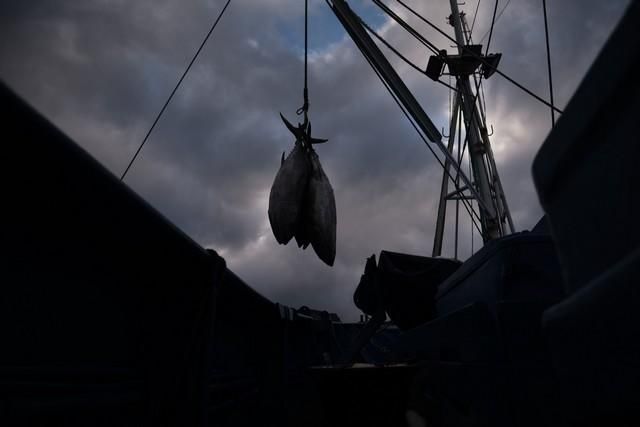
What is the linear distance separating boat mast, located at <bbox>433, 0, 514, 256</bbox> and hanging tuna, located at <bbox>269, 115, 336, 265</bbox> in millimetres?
8204

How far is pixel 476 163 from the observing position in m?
12.8

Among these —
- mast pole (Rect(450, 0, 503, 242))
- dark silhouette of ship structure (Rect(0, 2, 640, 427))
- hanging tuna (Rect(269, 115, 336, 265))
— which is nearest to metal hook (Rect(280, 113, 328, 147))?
hanging tuna (Rect(269, 115, 336, 265))

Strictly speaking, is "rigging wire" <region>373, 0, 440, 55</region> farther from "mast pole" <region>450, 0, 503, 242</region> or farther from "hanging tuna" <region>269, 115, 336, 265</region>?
"hanging tuna" <region>269, 115, 336, 265</region>

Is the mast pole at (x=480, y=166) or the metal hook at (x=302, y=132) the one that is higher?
the mast pole at (x=480, y=166)

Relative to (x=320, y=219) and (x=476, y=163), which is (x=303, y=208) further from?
(x=476, y=163)

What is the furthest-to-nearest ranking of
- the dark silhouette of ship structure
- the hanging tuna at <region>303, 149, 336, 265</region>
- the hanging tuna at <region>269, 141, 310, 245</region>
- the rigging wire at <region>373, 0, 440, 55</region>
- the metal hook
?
the rigging wire at <region>373, 0, 440, 55</region> < the metal hook < the hanging tuna at <region>303, 149, 336, 265</region> < the hanging tuna at <region>269, 141, 310, 245</region> < the dark silhouette of ship structure

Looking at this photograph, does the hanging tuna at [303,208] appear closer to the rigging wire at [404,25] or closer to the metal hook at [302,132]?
the metal hook at [302,132]

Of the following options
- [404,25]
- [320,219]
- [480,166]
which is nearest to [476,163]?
[480,166]

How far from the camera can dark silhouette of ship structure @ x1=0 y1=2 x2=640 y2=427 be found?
0.78m

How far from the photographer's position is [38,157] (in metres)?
1.22

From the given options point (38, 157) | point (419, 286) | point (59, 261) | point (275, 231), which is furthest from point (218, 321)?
point (419, 286)

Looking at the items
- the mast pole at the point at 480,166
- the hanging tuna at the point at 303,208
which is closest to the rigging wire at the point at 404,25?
the mast pole at the point at 480,166

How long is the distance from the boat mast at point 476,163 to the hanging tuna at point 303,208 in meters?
8.20

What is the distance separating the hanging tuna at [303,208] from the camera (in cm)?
362
